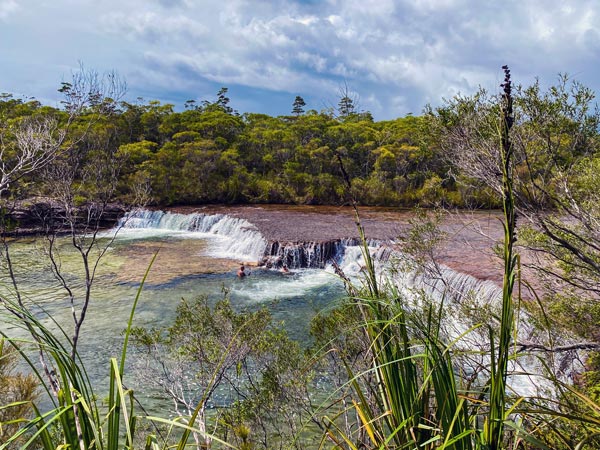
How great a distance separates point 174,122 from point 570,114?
29.1m

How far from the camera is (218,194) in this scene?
26641 mm

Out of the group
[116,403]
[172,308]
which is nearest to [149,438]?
[116,403]

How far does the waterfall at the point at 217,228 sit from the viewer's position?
15617 mm

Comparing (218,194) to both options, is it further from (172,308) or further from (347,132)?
(172,308)

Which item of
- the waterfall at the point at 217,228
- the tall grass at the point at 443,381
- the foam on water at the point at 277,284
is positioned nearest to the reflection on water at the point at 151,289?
the foam on water at the point at 277,284

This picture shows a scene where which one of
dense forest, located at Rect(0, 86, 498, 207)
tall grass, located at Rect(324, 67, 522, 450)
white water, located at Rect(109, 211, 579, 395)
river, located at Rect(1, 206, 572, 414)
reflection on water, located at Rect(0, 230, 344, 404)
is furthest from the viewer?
dense forest, located at Rect(0, 86, 498, 207)

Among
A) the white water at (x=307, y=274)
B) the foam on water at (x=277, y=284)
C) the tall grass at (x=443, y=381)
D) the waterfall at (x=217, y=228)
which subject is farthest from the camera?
the waterfall at (x=217, y=228)

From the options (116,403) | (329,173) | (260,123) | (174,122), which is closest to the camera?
(116,403)

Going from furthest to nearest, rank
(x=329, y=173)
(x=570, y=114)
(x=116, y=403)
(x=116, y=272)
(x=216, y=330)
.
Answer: (x=329, y=173), (x=116, y=272), (x=216, y=330), (x=570, y=114), (x=116, y=403)

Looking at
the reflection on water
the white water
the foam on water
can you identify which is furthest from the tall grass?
the foam on water

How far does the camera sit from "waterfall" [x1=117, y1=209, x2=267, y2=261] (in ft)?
51.2

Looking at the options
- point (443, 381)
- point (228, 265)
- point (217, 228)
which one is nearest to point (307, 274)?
point (228, 265)

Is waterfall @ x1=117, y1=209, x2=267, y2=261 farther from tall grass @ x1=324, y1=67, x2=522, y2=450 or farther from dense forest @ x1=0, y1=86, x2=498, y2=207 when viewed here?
tall grass @ x1=324, y1=67, x2=522, y2=450

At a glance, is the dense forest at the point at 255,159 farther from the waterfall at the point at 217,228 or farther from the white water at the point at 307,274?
the white water at the point at 307,274
